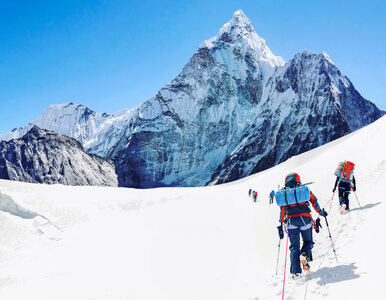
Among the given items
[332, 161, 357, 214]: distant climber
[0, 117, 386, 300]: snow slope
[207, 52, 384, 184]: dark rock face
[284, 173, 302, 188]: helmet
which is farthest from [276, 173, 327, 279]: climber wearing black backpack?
[207, 52, 384, 184]: dark rock face

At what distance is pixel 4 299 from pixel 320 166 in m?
24.2

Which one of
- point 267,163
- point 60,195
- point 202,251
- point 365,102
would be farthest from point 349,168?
point 365,102

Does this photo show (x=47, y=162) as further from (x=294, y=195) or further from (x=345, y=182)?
(x=294, y=195)

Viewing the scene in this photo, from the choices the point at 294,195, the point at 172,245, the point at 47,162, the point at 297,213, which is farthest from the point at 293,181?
the point at 47,162

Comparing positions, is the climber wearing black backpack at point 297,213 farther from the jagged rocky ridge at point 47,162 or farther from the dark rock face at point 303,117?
the dark rock face at point 303,117

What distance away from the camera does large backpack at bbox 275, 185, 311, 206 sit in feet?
24.8

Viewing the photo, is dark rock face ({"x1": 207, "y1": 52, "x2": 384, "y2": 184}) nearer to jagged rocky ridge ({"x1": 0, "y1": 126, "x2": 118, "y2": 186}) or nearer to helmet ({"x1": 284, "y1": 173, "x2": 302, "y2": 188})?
jagged rocky ridge ({"x1": 0, "y1": 126, "x2": 118, "y2": 186})

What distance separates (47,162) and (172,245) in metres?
156

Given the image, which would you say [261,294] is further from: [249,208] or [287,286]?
[249,208]

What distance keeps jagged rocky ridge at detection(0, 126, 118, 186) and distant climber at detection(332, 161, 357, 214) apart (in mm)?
147150

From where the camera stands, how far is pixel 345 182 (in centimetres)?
1193

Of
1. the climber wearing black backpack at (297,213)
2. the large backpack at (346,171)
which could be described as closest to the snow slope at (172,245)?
the climber wearing black backpack at (297,213)

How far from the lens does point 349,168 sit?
1205 cm

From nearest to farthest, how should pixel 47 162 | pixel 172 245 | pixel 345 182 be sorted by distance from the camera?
pixel 345 182 < pixel 172 245 < pixel 47 162
